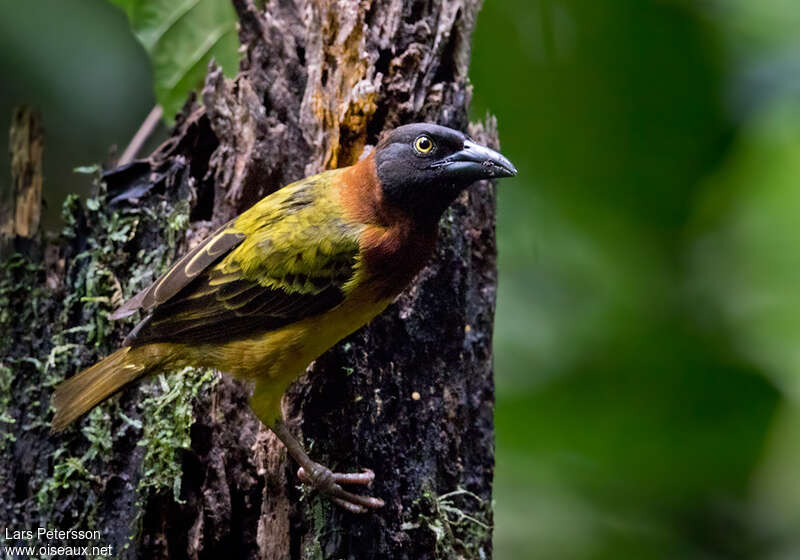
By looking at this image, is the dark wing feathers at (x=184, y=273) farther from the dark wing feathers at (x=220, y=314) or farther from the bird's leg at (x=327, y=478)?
the bird's leg at (x=327, y=478)

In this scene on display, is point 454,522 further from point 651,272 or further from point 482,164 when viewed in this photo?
point 651,272

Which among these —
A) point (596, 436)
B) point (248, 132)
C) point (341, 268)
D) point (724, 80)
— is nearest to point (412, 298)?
point (341, 268)

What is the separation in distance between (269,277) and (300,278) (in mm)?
131

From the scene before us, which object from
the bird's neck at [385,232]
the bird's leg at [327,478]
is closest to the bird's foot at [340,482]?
the bird's leg at [327,478]

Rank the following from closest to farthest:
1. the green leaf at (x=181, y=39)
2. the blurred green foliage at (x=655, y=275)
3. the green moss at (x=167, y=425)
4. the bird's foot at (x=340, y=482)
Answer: the bird's foot at (x=340, y=482) < the green moss at (x=167, y=425) < the blurred green foliage at (x=655, y=275) < the green leaf at (x=181, y=39)

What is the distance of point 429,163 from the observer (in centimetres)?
312

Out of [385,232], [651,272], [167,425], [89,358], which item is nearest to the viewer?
[385,232]

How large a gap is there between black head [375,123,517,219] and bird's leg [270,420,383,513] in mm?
1048

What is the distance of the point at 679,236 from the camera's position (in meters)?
4.07

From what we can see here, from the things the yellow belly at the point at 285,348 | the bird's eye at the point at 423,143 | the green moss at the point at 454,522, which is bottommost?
the green moss at the point at 454,522

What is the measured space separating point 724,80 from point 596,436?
1899mm

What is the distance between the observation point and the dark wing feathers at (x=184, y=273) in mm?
3211

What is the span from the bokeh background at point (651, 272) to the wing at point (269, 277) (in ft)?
3.63

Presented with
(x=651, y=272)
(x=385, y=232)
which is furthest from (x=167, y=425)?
(x=651, y=272)
